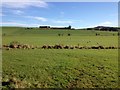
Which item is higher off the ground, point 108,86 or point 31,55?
point 31,55

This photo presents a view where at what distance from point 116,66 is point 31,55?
31.9 ft

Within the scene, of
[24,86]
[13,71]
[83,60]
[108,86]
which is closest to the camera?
[24,86]

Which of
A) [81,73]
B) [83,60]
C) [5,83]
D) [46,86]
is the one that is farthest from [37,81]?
[83,60]

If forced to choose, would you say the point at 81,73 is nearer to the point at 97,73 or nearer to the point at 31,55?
the point at 97,73

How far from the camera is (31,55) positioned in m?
31.0

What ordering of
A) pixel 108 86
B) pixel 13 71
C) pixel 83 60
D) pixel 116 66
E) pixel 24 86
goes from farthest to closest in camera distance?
1. pixel 83 60
2. pixel 116 66
3. pixel 13 71
4. pixel 108 86
5. pixel 24 86

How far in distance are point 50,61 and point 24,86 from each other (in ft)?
24.0

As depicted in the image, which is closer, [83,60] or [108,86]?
[108,86]

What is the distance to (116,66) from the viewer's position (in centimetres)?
2753

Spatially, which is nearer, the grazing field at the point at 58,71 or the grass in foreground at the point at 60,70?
the grazing field at the point at 58,71

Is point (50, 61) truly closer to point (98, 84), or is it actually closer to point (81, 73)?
point (81, 73)

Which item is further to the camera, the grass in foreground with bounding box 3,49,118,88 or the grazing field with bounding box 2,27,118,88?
the grass in foreground with bounding box 3,49,118,88

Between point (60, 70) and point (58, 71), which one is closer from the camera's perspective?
point (58, 71)

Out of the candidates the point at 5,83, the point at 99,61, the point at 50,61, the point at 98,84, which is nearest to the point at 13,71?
the point at 5,83
